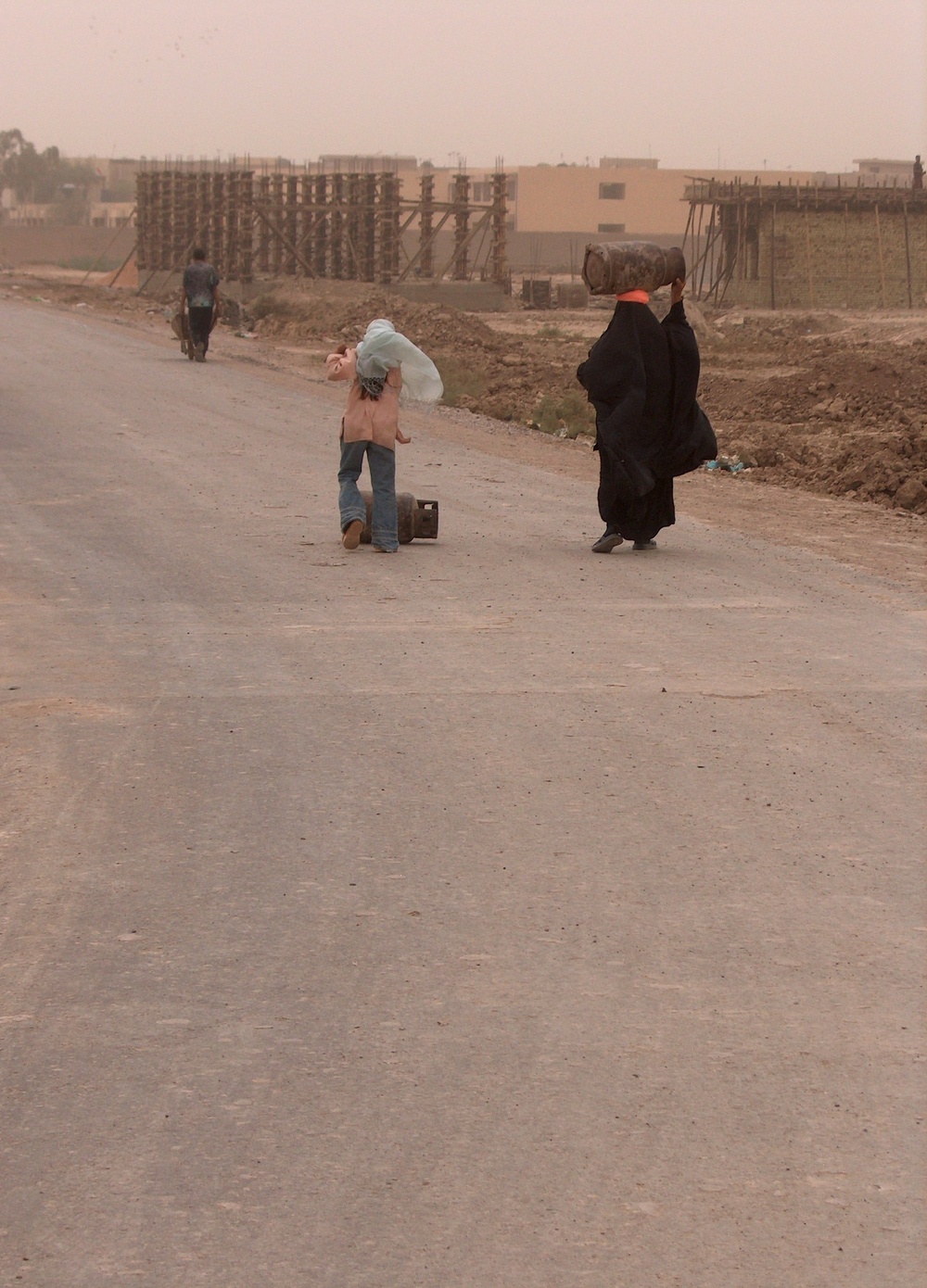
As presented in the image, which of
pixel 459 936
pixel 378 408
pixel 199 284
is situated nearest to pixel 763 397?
pixel 199 284

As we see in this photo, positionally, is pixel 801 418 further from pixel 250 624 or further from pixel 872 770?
pixel 872 770

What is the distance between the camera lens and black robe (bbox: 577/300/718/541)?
11.0 metres

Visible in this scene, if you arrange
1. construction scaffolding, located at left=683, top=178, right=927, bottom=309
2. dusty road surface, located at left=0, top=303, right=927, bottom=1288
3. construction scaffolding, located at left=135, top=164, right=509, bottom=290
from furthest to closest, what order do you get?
construction scaffolding, located at left=683, top=178, right=927, bottom=309 → construction scaffolding, located at left=135, top=164, right=509, bottom=290 → dusty road surface, located at left=0, top=303, right=927, bottom=1288

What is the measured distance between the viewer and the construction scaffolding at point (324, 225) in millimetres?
49531

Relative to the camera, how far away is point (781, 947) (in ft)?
14.9

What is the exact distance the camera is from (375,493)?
35.9 feet

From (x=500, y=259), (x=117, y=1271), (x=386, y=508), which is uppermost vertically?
(x=500, y=259)

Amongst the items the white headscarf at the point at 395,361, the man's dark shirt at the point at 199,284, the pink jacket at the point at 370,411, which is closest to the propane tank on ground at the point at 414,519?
the pink jacket at the point at 370,411

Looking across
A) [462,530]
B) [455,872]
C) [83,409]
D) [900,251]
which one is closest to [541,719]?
[455,872]

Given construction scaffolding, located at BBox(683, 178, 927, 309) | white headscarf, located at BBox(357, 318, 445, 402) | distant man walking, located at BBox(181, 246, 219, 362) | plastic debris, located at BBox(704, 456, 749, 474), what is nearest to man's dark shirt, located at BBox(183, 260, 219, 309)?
distant man walking, located at BBox(181, 246, 219, 362)

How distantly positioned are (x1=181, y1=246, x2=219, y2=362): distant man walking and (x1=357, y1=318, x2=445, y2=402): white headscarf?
56.3 ft

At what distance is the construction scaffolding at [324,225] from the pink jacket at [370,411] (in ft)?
125

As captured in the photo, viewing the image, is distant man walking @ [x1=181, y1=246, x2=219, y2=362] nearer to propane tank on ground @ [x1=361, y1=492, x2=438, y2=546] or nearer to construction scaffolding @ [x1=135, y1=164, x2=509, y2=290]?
propane tank on ground @ [x1=361, y1=492, x2=438, y2=546]

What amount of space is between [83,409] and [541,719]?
555 inches
